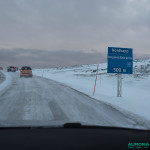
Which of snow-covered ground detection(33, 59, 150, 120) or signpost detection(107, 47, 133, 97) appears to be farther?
signpost detection(107, 47, 133, 97)

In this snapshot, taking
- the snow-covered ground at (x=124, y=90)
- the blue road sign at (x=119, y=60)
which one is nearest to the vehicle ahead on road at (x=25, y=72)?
the snow-covered ground at (x=124, y=90)

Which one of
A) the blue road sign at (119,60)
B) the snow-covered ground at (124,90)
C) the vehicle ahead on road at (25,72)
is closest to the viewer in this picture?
the snow-covered ground at (124,90)

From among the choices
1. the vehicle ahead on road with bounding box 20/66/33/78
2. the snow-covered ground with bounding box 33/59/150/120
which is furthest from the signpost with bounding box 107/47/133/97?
the vehicle ahead on road with bounding box 20/66/33/78

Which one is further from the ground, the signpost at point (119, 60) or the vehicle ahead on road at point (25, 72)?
the signpost at point (119, 60)

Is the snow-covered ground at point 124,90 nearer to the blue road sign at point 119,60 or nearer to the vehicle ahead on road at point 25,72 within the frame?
the blue road sign at point 119,60

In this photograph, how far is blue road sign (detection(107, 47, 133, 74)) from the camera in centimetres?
1320

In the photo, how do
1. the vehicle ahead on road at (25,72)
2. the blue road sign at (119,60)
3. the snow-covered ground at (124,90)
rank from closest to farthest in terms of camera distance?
1. the snow-covered ground at (124,90)
2. the blue road sign at (119,60)
3. the vehicle ahead on road at (25,72)

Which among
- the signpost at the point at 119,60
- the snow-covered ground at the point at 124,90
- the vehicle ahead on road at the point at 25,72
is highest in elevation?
the signpost at the point at 119,60

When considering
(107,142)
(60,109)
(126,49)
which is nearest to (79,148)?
(107,142)

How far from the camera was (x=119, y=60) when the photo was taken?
13.4 meters

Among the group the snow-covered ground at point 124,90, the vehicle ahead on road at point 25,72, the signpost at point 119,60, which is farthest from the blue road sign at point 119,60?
the vehicle ahead on road at point 25,72

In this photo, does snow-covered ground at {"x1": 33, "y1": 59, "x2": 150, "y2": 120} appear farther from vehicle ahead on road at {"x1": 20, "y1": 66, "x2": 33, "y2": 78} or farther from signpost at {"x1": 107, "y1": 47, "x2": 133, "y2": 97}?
vehicle ahead on road at {"x1": 20, "y1": 66, "x2": 33, "y2": 78}

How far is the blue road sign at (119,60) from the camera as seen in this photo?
43.3 feet

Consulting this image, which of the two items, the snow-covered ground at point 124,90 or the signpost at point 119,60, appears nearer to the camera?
the snow-covered ground at point 124,90
